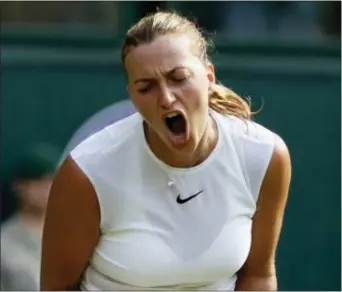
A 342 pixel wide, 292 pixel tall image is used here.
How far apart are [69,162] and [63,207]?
93 mm

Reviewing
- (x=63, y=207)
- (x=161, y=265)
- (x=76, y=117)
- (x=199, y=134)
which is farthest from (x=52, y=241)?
(x=76, y=117)

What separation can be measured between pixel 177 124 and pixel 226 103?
211 millimetres

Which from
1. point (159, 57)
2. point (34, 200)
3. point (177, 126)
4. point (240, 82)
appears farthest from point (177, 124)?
point (240, 82)

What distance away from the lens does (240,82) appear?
4156 mm

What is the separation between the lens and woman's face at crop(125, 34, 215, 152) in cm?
208

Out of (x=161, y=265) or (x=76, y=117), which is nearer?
(x=161, y=265)

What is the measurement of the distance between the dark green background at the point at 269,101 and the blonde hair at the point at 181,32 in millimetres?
1751

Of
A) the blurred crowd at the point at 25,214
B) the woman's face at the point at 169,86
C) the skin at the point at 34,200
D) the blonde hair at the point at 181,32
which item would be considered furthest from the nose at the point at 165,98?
the skin at the point at 34,200

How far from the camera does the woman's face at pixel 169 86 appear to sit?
2.08m

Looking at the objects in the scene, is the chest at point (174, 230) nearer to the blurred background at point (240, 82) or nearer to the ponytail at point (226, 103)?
the ponytail at point (226, 103)

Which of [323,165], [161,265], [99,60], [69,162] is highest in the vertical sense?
[69,162]

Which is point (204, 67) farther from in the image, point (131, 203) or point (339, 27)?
point (339, 27)

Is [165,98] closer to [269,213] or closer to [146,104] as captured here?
[146,104]

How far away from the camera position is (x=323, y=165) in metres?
4.26
